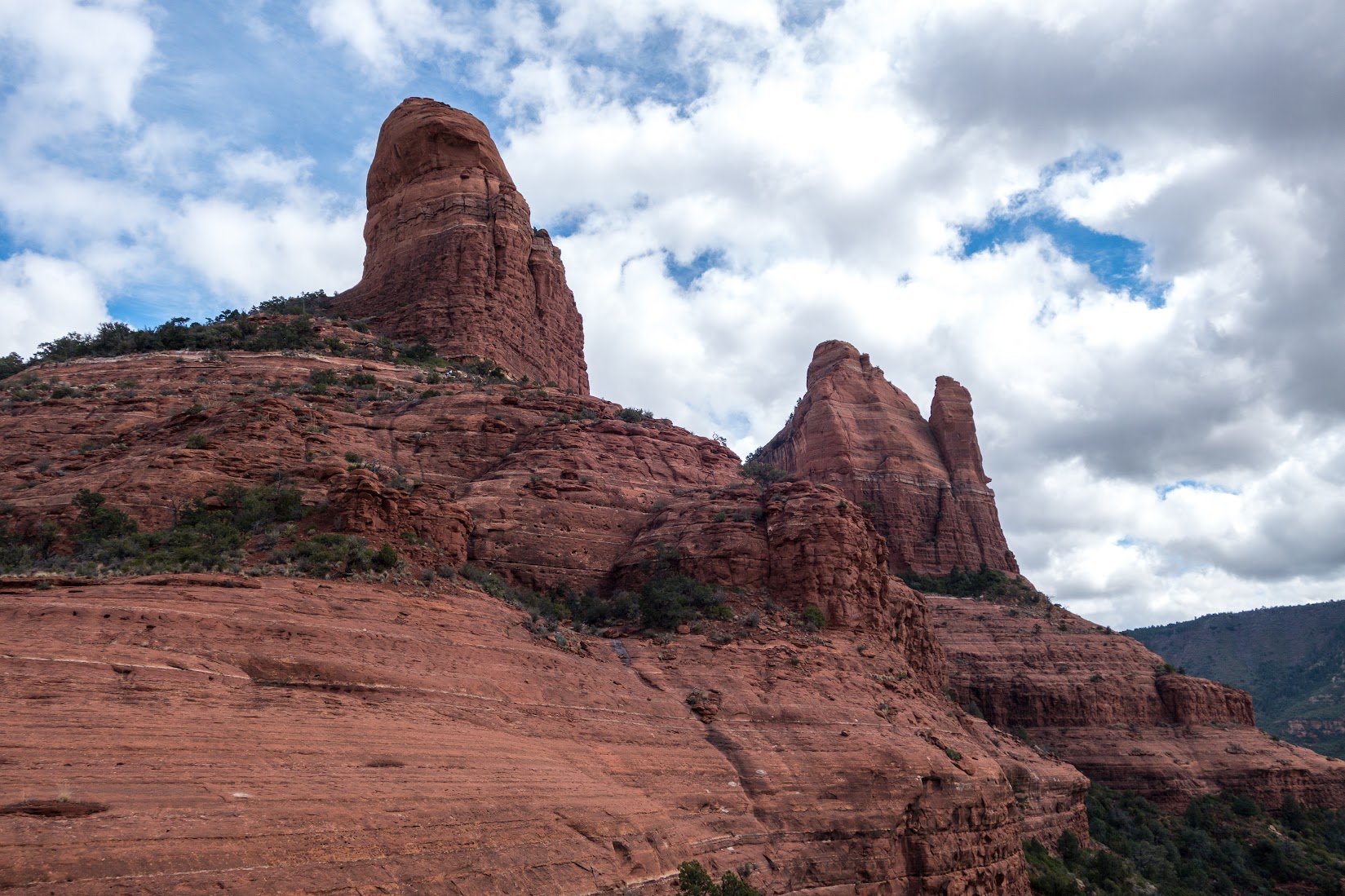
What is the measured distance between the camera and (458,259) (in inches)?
1784

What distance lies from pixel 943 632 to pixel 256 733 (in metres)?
54.6

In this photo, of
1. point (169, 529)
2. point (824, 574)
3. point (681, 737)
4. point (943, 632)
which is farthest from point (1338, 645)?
point (169, 529)

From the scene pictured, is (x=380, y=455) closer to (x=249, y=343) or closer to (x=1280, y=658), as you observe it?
(x=249, y=343)

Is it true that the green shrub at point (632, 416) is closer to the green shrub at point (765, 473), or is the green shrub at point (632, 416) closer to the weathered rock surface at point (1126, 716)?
the green shrub at point (765, 473)

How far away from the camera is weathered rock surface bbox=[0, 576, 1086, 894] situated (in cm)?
1020

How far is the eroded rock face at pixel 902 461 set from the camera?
75.2 m

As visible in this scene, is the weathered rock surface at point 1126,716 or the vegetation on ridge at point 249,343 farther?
the weathered rock surface at point 1126,716

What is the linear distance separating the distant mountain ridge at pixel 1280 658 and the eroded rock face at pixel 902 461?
4417cm

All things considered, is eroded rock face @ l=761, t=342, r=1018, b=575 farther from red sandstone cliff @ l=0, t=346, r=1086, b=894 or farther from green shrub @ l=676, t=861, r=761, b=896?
green shrub @ l=676, t=861, r=761, b=896

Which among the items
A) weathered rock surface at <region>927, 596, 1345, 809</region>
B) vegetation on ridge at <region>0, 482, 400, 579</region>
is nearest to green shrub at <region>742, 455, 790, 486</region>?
weathered rock surface at <region>927, 596, 1345, 809</region>

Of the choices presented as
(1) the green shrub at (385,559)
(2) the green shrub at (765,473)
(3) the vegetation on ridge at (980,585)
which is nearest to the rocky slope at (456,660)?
(1) the green shrub at (385,559)

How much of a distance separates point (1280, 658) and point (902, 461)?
3977 inches

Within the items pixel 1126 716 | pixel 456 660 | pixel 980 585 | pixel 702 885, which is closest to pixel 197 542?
pixel 456 660

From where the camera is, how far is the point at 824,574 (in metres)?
26.5
